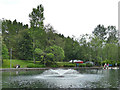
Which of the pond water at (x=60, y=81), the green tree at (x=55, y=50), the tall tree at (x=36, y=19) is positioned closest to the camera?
the pond water at (x=60, y=81)

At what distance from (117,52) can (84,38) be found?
13.0 meters

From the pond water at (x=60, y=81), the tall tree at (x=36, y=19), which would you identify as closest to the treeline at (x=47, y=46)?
the tall tree at (x=36, y=19)

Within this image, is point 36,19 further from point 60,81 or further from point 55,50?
point 60,81

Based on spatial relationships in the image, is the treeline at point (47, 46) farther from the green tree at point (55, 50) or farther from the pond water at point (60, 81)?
the pond water at point (60, 81)

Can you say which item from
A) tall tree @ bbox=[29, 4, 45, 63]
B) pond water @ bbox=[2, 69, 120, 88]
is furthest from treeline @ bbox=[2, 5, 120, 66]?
pond water @ bbox=[2, 69, 120, 88]

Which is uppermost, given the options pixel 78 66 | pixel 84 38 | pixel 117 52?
pixel 84 38

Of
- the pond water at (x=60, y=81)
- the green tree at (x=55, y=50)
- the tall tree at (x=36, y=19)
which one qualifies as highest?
the tall tree at (x=36, y=19)

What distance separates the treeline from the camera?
63188mm

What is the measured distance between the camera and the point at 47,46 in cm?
6506

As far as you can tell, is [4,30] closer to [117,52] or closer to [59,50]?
[59,50]

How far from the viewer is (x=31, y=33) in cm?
6744

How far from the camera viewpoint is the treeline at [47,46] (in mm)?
63188

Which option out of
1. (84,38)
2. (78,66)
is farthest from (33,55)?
(84,38)

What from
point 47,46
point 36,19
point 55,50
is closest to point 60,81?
point 55,50
